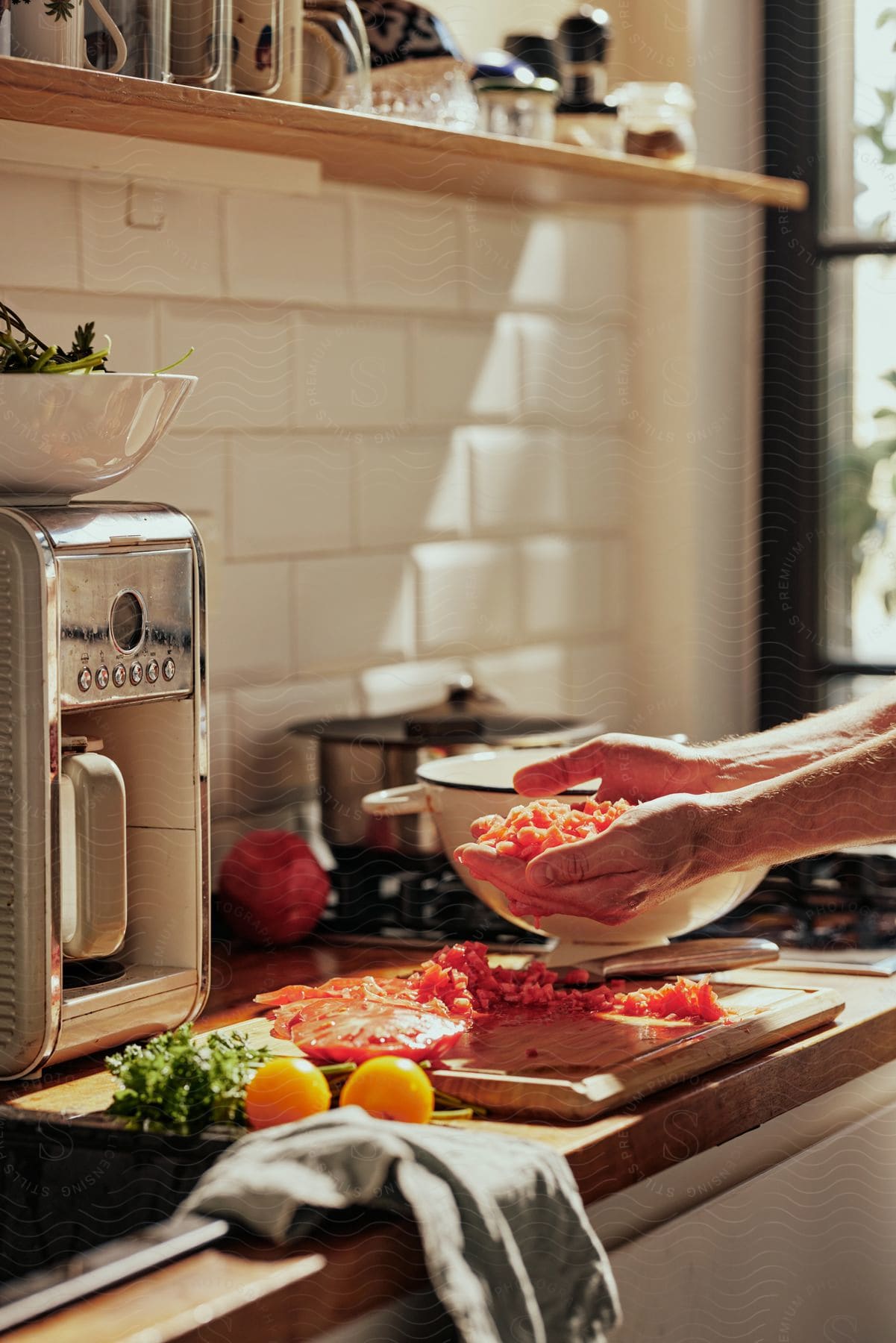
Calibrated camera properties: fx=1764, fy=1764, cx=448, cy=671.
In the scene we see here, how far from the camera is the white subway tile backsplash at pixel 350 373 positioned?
4.66 feet

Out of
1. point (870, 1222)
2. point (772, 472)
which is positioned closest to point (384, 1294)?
point (870, 1222)

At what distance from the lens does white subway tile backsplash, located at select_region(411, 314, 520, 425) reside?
156cm

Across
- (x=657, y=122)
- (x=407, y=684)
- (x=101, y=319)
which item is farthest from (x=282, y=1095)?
(x=657, y=122)

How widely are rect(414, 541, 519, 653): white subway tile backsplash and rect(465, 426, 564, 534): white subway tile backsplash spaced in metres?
0.03

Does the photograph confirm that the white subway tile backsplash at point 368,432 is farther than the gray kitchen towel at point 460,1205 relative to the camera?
Yes

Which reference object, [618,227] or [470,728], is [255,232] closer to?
[470,728]

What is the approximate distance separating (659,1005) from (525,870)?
13 cm

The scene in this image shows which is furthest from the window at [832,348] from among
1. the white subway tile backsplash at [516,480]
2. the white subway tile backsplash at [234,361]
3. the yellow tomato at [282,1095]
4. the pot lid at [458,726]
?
the yellow tomato at [282,1095]

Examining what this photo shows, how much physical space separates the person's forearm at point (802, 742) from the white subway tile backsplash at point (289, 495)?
0.40m

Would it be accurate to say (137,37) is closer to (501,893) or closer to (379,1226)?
(501,893)


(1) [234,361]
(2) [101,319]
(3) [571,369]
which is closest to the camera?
(2) [101,319]

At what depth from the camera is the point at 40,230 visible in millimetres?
1169

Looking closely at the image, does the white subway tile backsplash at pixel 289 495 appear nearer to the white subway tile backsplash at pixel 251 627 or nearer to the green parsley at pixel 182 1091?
the white subway tile backsplash at pixel 251 627

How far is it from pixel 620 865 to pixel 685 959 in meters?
0.18
